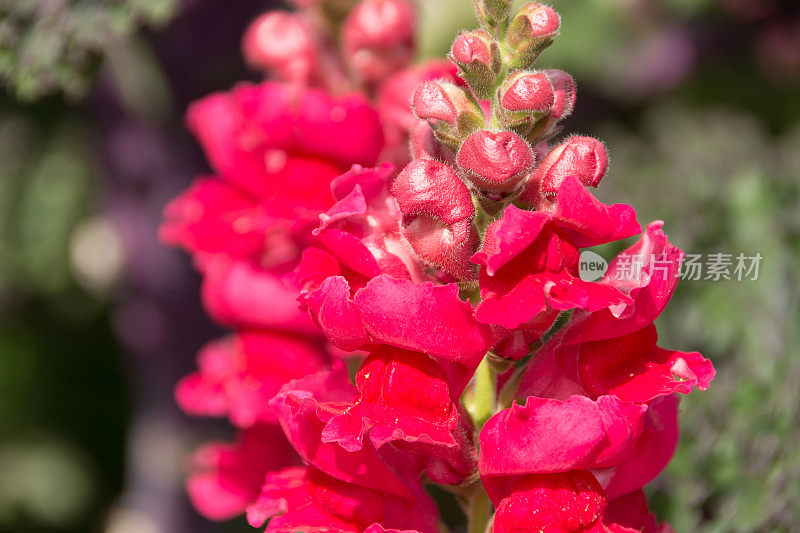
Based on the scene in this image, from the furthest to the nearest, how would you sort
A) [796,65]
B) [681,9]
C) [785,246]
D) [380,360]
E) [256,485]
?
[796,65]
[681,9]
[785,246]
[256,485]
[380,360]

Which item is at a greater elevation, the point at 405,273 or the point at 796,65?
the point at 405,273

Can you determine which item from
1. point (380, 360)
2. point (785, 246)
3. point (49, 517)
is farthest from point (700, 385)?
point (49, 517)

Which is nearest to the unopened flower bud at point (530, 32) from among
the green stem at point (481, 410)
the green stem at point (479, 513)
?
the green stem at point (481, 410)

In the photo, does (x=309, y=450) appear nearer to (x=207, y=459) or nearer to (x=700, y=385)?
(x=700, y=385)

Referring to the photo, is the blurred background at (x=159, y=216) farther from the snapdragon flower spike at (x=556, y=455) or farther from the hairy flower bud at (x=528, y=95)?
the hairy flower bud at (x=528, y=95)

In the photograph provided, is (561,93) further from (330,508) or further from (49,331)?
(49,331)

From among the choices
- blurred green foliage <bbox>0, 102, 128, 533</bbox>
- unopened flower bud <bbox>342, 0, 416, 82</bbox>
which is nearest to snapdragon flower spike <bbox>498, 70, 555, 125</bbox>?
unopened flower bud <bbox>342, 0, 416, 82</bbox>

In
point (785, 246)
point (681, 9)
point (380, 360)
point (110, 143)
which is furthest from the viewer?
point (681, 9)

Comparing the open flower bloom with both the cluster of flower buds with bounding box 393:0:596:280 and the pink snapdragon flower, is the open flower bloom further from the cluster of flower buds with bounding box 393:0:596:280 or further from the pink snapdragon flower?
the cluster of flower buds with bounding box 393:0:596:280
